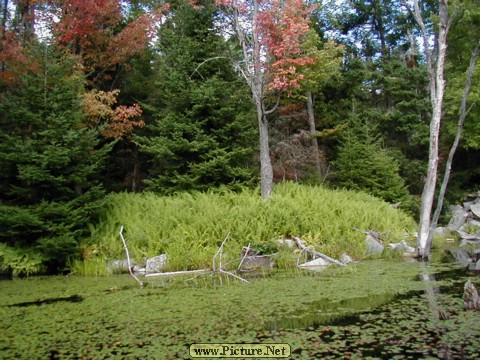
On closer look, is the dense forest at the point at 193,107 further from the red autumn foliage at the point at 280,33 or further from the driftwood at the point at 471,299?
the driftwood at the point at 471,299

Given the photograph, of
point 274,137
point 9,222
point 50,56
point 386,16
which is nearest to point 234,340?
point 9,222

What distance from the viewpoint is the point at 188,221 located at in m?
10.0

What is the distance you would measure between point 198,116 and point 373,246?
658 cm

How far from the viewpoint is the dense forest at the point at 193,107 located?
30.8ft

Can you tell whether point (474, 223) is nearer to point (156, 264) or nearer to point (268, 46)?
point (268, 46)

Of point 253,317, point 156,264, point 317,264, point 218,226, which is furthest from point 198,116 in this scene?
point 253,317

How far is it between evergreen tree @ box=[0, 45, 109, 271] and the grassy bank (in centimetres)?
68

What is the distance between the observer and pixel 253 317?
16.4 feet

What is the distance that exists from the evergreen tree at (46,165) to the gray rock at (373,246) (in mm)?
6600

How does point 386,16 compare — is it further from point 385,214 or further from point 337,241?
point 337,241

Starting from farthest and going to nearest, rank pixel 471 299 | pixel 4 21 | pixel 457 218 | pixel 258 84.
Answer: pixel 457 218, pixel 4 21, pixel 258 84, pixel 471 299

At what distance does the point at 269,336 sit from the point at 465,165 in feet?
58.5

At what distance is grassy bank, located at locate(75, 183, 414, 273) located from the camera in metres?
9.16

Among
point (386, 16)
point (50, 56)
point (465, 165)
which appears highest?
point (386, 16)
